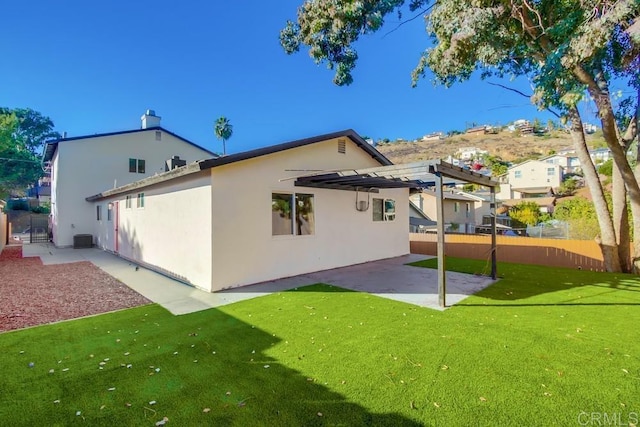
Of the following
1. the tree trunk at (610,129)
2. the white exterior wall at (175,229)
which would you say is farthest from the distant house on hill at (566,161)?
the white exterior wall at (175,229)

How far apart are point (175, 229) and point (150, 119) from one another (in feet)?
49.9

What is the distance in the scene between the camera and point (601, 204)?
32.0 feet

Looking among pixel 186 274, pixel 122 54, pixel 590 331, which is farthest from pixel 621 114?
pixel 122 54

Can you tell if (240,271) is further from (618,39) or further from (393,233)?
(618,39)

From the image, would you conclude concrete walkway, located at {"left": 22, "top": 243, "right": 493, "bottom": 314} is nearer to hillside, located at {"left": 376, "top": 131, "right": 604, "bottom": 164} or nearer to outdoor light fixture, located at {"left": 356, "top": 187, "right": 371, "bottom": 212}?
outdoor light fixture, located at {"left": 356, "top": 187, "right": 371, "bottom": 212}

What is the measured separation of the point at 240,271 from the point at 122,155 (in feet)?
48.3

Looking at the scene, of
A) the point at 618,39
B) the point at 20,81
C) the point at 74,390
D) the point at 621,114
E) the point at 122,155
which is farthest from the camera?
the point at 20,81

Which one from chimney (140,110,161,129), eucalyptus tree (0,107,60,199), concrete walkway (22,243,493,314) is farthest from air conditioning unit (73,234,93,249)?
eucalyptus tree (0,107,60,199)

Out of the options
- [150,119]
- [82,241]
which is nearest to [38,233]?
[82,241]

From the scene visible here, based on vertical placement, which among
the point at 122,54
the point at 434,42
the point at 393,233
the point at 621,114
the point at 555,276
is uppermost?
the point at 122,54

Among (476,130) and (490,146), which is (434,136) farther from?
(490,146)

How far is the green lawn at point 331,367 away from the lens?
2.69 m

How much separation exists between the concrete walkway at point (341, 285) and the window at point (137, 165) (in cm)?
925

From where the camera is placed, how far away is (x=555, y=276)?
8.73 meters
